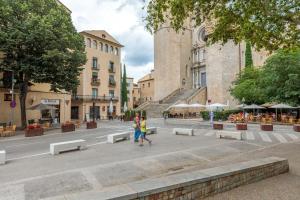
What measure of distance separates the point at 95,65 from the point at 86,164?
129 ft

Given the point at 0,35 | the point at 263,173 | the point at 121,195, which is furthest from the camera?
the point at 0,35

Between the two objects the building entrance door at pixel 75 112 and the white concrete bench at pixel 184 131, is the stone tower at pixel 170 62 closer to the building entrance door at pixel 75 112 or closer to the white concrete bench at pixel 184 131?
the building entrance door at pixel 75 112

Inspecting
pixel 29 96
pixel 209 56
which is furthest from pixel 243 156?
pixel 209 56

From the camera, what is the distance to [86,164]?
9797 mm

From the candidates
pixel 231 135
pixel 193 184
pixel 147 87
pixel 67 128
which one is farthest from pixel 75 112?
pixel 193 184

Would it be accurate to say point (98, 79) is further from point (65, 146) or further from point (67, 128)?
point (65, 146)

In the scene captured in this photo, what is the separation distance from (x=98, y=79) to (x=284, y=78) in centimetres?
3071

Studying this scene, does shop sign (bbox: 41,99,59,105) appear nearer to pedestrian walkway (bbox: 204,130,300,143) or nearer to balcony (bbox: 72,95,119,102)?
balcony (bbox: 72,95,119,102)

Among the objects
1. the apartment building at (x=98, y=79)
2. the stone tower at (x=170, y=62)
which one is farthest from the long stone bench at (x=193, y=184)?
the stone tower at (x=170, y=62)

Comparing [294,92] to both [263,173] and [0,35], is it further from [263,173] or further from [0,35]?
[0,35]

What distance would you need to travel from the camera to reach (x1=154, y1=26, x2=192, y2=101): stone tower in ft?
176

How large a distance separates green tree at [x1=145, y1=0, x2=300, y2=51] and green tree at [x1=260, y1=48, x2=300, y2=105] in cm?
1527

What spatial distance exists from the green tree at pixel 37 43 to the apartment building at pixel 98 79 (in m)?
19.5

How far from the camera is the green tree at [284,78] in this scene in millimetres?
25500
